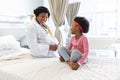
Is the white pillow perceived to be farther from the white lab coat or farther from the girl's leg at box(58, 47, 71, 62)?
the girl's leg at box(58, 47, 71, 62)

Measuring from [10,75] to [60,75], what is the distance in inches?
21.8

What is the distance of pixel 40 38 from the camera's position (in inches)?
98.3

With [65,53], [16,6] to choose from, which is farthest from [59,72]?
[16,6]

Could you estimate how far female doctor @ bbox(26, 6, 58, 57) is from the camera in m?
2.38

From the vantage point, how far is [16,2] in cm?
384

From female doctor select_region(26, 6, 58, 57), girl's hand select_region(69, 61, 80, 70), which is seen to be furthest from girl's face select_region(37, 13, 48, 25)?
girl's hand select_region(69, 61, 80, 70)

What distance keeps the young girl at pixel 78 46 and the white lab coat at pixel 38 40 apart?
1.43 feet

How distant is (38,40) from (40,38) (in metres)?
0.04

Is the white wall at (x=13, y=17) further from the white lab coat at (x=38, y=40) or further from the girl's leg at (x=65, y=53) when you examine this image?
the girl's leg at (x=65, y=53)

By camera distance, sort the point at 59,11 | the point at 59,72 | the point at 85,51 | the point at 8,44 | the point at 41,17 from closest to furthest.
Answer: the point at 59,72 < the point at 85,51 < the point at 41,17 < the point at 8,44 < the point at 59,11

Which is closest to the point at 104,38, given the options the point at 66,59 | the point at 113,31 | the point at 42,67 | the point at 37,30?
the point at 113,31

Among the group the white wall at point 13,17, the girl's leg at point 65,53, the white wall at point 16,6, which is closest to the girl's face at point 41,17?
the girl's leg at point 65,53

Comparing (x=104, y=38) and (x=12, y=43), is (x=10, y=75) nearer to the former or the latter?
(x=12, y=43)

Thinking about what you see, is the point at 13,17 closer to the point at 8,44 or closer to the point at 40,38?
the point at 8,44
